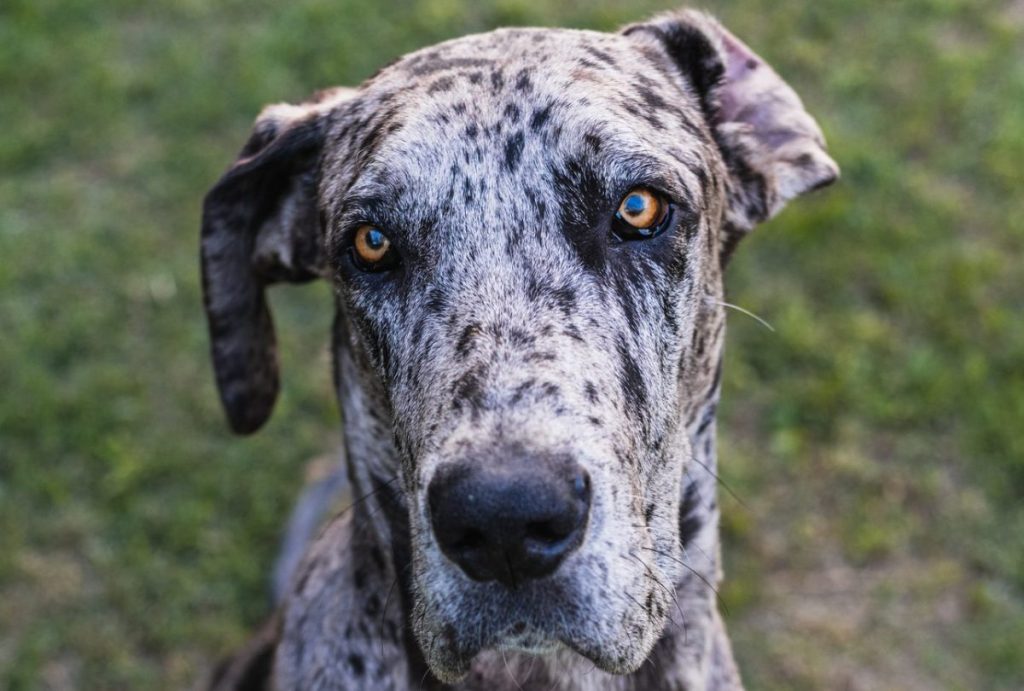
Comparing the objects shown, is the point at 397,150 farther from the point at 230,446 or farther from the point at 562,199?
the point at 230,446

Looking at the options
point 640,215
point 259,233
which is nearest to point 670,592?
point 640,215

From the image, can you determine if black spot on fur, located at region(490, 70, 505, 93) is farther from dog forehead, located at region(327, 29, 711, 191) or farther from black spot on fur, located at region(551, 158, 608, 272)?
black spot on fur, located at region(551, 158, 608, 272)

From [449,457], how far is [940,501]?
3.93 metres

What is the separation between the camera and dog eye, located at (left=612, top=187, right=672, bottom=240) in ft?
9.60

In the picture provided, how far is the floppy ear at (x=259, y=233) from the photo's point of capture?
349 cm

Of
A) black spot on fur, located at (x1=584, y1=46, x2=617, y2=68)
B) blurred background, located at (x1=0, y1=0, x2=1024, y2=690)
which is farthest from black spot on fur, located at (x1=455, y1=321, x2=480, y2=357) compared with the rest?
blurred background, located at (x1=0, y1=0, x2=1024, y2=690)

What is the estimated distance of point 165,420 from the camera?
6199 mm

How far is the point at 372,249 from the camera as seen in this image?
3.03m

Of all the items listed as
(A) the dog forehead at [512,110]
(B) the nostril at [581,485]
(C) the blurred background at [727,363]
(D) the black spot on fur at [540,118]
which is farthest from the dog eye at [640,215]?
(C) the blurred background at [727,363]

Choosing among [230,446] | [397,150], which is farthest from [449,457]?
[230,446]

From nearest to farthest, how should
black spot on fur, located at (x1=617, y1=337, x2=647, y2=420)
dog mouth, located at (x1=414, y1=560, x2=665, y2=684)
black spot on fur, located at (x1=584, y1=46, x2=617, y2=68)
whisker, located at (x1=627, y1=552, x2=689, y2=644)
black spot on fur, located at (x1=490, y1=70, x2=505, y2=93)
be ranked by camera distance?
1. dog mouth, located at (x1=414, y1=560, x2=665, y2=684)
2. whisker, located at (x1=627, y1=552, x2=689, y2=644)
3. black spot on fur, located at (x1=617, y1=337, x2=647, y2=420)
4. black spot on fur, located at (x1=490, y1=70, x2=505, y2=93)
5. black spot on fur, located at (x1=584, y1=46, x2=617, y2=68)

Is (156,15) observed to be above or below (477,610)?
above

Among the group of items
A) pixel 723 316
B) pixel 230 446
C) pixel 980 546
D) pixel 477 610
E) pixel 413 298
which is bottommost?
pixel 980 546

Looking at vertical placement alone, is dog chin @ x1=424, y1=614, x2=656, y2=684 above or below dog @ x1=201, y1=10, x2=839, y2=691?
below
